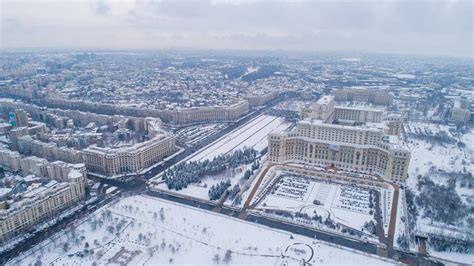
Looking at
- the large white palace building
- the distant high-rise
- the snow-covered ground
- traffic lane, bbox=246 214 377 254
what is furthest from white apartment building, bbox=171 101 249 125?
traffic lane, bbox=246 214 377 254

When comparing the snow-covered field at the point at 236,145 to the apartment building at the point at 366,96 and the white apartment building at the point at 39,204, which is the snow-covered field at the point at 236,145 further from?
the apartment building at the point at 366,96

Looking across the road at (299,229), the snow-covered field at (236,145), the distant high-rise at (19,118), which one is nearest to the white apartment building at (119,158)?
the snow-covered field at (236,145)

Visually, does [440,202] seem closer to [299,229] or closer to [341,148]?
[341,148]

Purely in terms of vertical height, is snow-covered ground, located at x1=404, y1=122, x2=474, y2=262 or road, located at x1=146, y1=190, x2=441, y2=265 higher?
snow-covered ground, located at x1=404, y1=122, x2=474, y2=262

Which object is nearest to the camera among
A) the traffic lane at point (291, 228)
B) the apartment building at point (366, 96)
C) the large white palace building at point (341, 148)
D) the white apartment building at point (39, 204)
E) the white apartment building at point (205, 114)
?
the traffic lane at point (291, 228)

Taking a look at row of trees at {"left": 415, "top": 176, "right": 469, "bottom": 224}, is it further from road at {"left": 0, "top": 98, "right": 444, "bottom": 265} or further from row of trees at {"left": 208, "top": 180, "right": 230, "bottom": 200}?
row of trees at {"left": 208, "top": 180, "right": 230, "bottom": 200}

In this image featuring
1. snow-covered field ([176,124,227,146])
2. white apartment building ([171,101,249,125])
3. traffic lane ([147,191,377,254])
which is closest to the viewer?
traffic lane ([147,191,377,254])

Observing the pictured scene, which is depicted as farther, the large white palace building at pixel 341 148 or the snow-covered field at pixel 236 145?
the large white palace building at pixel 341 148
